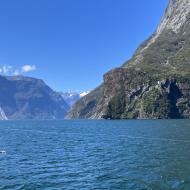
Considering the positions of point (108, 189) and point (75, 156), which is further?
point (75, 156)

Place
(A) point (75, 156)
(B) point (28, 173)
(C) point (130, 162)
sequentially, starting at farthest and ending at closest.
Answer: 1. (A) point (75, 156)
2. (C) point (130, 162)
3. (B) point (28, 173)

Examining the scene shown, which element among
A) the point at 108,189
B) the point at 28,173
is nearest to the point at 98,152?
the point at 28,173

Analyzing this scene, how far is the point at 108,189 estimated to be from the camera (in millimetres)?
54094

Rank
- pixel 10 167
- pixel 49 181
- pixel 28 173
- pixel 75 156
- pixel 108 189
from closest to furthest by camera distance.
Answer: pixel 108 189 → pixel 49 181 → pixel 28 173 → pixel 10 167 → pixel 75 156

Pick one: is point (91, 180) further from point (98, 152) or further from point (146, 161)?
point (98, 152)

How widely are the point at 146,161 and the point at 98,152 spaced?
20274mm

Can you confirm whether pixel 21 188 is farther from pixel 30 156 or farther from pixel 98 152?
pixel 98 152

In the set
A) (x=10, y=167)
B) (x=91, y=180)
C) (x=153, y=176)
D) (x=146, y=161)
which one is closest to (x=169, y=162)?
(x=146, y=161)

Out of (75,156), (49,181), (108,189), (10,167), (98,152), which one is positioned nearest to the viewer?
(108,189)

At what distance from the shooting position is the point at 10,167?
235ft

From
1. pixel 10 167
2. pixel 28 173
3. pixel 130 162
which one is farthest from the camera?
pixel 130 162

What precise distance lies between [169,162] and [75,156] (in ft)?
70.2

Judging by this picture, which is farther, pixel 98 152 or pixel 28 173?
pixel 98 152

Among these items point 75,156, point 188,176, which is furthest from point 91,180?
point 75,156
